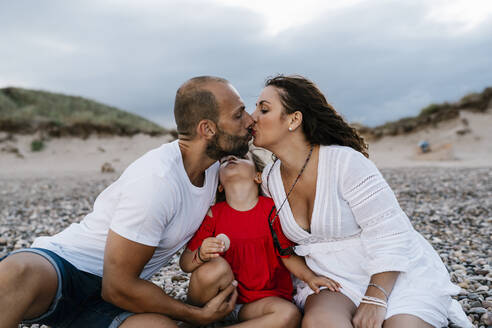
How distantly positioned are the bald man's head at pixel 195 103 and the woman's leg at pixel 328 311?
1.61 m

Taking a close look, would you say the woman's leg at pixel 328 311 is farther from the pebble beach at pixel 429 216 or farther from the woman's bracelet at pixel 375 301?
the pebble beach at pixel 429 216

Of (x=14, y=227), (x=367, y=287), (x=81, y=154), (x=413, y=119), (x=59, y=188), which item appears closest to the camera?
(x=367, y=287)

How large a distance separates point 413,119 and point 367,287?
865 inches

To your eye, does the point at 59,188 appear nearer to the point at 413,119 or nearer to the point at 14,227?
the point at 14,227

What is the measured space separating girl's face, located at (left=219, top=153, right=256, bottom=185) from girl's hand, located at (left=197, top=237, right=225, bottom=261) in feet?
2.03

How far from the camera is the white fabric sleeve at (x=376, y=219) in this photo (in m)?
2.97

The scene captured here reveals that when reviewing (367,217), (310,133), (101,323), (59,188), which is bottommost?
(59,188)

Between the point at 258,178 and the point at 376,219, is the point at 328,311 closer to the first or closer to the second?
the point at 376,219

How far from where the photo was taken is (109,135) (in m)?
22.5

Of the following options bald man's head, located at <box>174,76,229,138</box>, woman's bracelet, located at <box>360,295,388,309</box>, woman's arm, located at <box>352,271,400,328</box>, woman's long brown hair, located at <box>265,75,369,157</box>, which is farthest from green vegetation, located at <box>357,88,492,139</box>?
woman's bracelet, located at <box>360,295,388,309</box>

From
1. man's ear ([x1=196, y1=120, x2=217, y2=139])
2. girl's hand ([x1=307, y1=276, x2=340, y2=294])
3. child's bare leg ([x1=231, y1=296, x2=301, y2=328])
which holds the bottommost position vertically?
child's bare leg ([x1=231, y1=296, x2=301, y2=328])

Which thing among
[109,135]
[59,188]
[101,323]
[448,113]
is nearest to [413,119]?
[448,113]

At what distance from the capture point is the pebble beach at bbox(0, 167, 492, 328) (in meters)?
4.54

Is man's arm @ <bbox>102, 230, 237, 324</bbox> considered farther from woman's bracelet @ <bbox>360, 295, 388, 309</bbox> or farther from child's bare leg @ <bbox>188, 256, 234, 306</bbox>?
woman's bracelet @ <bbox>360, 295, 388, 309</bbox>
